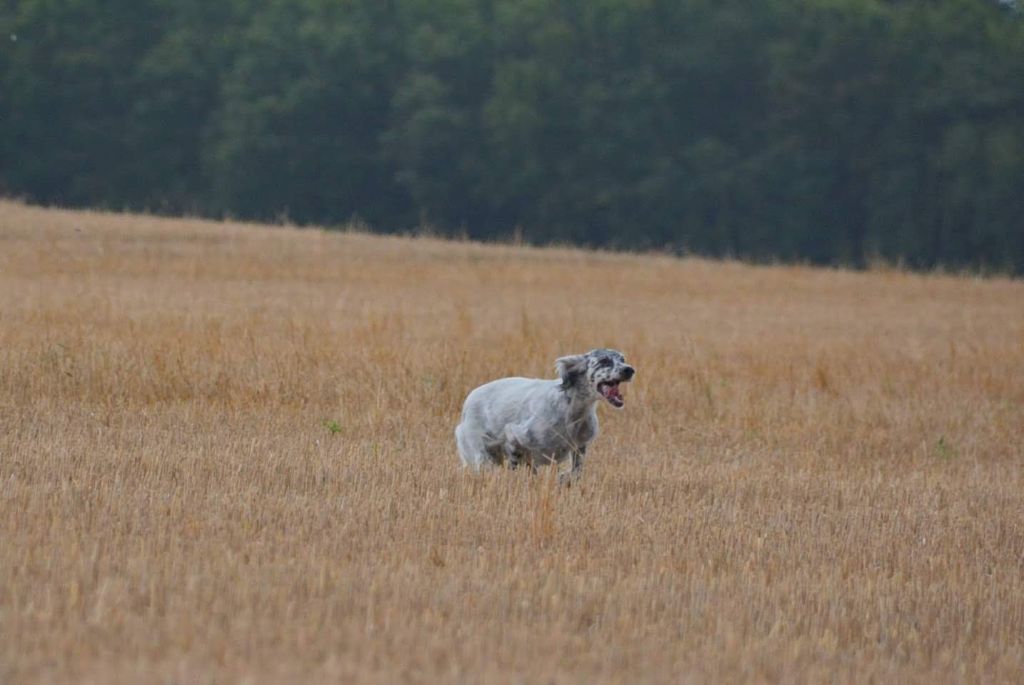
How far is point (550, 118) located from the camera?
58656 mm

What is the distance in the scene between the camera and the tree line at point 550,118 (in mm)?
55938

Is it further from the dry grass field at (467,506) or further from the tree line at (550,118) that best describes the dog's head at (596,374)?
the tree line at (550,118)

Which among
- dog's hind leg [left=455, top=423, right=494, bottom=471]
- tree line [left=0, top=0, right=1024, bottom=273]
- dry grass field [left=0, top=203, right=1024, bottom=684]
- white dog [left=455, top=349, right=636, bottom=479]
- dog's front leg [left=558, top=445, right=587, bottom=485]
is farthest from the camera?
tree line [left=0, top=0, right=1024, bottom=273]

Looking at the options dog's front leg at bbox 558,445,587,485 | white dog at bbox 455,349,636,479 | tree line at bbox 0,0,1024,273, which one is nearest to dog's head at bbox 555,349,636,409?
white dog at bbox 455,349,636,479

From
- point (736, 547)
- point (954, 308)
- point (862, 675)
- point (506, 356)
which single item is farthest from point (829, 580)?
point (954, 308)

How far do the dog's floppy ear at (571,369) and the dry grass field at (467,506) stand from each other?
655 millimetres

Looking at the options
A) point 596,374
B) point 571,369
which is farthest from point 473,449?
point 596,374

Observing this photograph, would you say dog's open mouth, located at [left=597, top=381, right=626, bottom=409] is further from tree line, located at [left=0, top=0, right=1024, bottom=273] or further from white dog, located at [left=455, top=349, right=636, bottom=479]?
tree line, located at [left=0, top=0, right=1024, bottom=273]

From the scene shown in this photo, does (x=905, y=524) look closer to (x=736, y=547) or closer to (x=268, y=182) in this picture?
(x=736, y=547)

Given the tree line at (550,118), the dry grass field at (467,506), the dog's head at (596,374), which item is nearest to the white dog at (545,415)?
the dog's head at (596,374)

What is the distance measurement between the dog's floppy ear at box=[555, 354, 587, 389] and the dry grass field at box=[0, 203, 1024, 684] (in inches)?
25.8

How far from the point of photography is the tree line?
5594 cm

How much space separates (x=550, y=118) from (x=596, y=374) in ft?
160

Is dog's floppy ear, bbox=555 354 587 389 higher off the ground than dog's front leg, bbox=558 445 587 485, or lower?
higher
